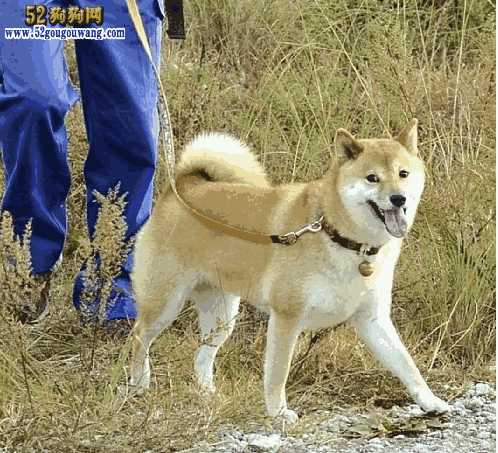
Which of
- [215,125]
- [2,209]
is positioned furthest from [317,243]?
[215,125]

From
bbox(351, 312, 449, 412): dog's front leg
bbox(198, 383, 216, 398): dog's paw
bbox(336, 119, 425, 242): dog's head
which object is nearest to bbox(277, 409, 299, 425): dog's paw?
bbox(198, 383, 216, 398): dog's paw

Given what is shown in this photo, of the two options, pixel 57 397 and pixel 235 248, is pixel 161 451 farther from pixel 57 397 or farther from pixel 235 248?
pixel 235 248

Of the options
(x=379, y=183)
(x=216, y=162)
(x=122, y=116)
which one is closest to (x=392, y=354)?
(x=379, y=183)

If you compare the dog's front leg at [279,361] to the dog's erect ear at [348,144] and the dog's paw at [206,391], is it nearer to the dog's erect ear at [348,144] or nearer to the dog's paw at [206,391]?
the dog's paw at [206,391]

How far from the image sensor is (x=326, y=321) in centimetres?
370

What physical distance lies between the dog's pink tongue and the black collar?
15cm

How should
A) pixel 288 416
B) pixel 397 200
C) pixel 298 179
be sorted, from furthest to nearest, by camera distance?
pixel 298 179 < pixel 288 416 < pixel 397 200

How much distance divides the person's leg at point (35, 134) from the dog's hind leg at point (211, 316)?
60 cm

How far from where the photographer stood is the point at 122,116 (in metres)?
4.27

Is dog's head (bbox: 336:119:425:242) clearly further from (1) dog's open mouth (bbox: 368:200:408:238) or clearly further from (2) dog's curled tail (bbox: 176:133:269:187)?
(2) dog's curled tail (bbox: 176:133:269:187)

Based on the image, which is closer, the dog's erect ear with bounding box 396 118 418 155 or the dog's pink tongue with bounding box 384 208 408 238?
the dog's pink tongue with bounding box 384 208 408 238

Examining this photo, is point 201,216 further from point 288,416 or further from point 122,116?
point 288,416

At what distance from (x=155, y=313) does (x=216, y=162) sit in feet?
Answer: 1.72

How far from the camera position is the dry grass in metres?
3.37
